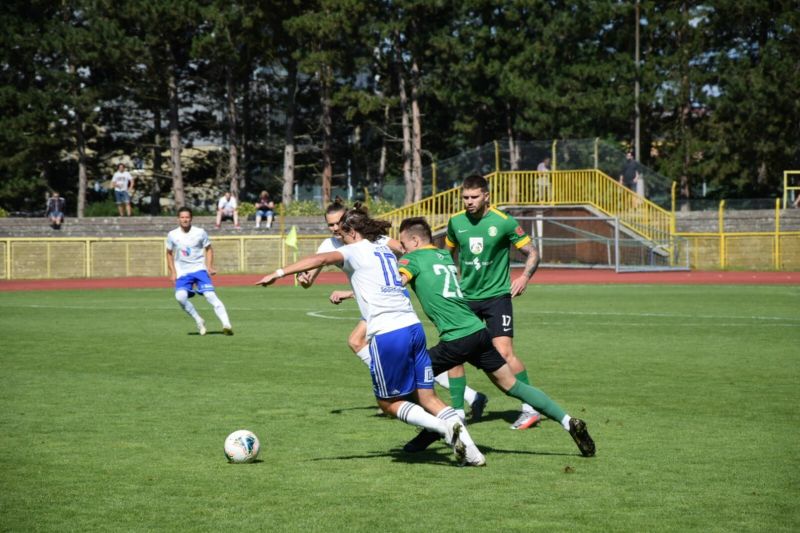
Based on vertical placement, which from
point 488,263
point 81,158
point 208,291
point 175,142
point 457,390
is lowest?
point 457,390

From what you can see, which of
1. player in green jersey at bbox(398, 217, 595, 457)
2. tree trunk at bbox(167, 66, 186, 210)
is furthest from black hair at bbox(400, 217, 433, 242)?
tree trunk at bbox(167, 66, 186, 210)

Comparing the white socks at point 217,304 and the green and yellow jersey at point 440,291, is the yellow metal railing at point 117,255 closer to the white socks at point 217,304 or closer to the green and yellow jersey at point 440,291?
the white socks at point 217,304

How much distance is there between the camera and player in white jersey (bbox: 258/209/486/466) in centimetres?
790

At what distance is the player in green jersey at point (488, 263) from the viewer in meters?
10.0

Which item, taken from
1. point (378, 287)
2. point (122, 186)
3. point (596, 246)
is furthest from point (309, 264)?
point (122, 186)

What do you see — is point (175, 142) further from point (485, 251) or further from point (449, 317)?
point (449, 317)

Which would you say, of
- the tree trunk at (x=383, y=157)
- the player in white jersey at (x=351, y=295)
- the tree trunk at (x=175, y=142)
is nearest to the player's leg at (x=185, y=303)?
the player in white jersey at (x=351, y=295)

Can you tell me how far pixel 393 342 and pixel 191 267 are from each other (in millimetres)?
11138

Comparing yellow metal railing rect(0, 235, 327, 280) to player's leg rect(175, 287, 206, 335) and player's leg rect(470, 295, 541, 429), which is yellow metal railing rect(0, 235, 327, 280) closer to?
player's leg rect(175, 287, 206, 335)

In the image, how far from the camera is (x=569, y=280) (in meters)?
35.8

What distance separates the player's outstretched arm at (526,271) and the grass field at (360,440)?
51.6 inches

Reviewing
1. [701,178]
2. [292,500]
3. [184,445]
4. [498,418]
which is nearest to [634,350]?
[498,418]

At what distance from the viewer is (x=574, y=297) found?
92.8ft

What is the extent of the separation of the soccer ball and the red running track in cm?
2502
